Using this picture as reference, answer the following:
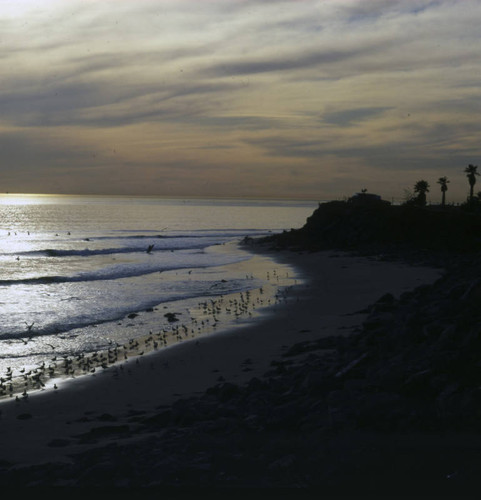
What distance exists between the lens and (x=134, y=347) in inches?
652

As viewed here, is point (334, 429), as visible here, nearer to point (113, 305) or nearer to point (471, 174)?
point (113, 305)

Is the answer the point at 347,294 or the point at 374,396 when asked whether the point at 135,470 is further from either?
the point at 347,294

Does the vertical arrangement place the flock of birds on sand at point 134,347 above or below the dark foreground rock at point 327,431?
below

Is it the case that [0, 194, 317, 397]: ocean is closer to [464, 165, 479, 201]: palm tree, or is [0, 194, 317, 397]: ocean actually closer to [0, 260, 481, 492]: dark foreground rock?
[0, 260, 481, 492]: dark foreground rock

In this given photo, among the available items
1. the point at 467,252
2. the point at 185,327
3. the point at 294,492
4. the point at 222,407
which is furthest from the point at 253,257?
the point at 294,492

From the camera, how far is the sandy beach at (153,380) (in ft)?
29.0

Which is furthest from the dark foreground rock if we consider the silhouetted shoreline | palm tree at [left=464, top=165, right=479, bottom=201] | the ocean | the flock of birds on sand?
palm tree at [left=464, top=165, right=479, bottom=201]

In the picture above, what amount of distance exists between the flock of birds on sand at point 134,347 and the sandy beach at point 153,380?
0.64 metres

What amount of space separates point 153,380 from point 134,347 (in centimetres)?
405

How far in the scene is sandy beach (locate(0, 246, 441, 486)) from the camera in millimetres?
8852

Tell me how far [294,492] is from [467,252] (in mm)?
39336

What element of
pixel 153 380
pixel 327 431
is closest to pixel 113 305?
pixel 153 380

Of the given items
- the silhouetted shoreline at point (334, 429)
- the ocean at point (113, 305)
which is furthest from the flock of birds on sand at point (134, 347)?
the silhouetted shoreline at point (334, 429)

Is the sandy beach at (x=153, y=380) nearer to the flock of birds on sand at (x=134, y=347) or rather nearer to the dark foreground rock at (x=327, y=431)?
the dark foreground rock at (x=327, y=431)
